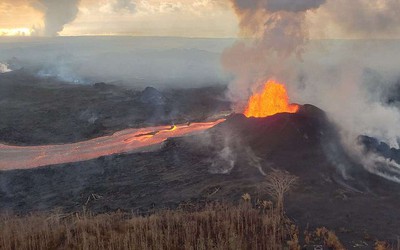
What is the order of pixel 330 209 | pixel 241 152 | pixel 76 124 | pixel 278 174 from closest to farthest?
pixel 330 209 → pixel 278 174 → pixel 241 152 → pixel 76 124

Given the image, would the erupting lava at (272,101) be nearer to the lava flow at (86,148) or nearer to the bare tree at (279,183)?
the lava flow at (86,148)

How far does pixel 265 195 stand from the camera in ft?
94.7

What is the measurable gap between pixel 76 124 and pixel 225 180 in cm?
3381

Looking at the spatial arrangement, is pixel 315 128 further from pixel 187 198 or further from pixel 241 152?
pixel 187 198

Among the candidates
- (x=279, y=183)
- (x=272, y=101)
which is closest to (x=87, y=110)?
(x=272, y=101)

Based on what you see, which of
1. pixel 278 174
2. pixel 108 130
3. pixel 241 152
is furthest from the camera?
pixel 108 130

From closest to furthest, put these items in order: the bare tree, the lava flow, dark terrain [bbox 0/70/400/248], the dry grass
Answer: the dry grass < dark terrain [bbox 0/70/400/248] < the bare tree < the lava flow

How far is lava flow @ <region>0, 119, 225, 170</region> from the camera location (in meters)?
41.3

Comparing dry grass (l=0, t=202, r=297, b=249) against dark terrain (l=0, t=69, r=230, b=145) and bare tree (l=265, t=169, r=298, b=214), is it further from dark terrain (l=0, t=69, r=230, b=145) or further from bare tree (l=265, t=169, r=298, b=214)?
dark terrain (l=0, t=69, r=230, b=145)

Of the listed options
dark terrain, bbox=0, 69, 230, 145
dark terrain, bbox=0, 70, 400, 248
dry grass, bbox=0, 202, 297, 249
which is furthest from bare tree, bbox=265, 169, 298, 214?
dark terrain, bbox=0, 69, 230, 145

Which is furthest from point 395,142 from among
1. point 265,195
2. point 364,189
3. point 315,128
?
point 265,195

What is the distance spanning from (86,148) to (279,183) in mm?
25327

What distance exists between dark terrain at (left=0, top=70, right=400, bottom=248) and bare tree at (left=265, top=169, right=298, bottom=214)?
555mm

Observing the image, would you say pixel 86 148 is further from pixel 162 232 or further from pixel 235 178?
pixel 162 232
